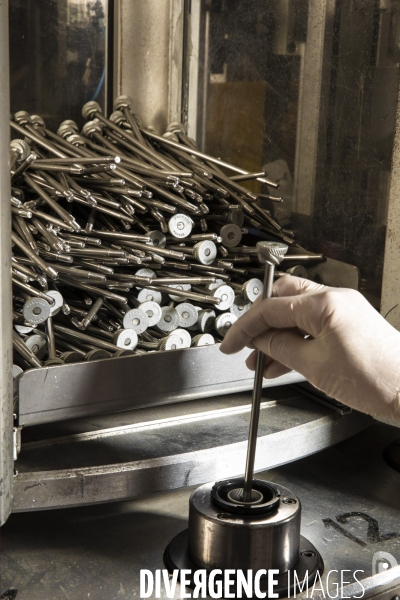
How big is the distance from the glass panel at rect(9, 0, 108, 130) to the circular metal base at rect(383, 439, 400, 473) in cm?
111

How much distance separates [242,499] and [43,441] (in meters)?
0.37

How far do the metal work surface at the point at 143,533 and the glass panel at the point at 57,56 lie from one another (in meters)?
1.02

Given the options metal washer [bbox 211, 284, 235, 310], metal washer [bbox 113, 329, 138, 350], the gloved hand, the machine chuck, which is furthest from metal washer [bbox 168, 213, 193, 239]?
the machine chuck

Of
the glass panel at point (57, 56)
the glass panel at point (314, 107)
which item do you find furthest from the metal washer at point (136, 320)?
the glass panel at point (57, 56)

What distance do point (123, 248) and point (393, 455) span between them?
27.1 inches

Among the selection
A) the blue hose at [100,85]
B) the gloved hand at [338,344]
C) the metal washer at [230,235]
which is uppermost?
the blue hose at [100,85]

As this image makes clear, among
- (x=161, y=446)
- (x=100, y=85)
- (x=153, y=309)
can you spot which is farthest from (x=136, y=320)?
(x=100, y=85)

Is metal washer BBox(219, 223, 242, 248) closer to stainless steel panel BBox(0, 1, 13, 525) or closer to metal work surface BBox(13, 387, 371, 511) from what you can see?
metal work surface BBox(13, 387, 371, 511)

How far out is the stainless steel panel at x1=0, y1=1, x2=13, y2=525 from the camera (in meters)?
0.79

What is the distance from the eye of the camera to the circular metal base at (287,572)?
39.4 inches

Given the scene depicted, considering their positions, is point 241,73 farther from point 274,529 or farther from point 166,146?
point 274,529

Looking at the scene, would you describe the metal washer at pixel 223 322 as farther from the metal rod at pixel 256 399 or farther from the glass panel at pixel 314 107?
the metal rod at pixel 256 399

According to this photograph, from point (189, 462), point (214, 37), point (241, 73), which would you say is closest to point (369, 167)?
point (241, 73)

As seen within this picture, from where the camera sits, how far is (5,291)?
84cm
